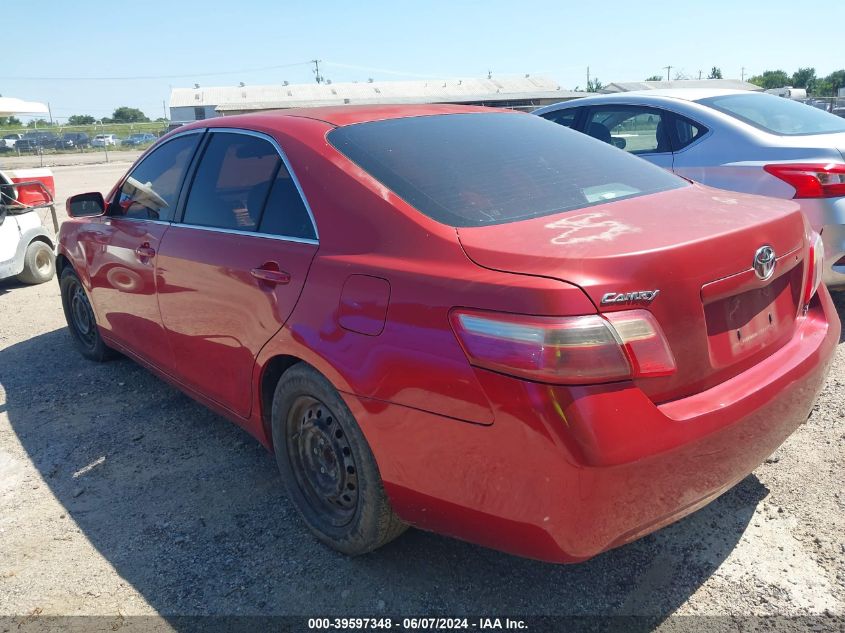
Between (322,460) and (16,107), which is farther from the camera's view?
(16,107)

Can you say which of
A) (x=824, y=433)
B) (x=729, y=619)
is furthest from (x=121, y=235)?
(x=824, y=433)

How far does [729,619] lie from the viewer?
2.27 metres

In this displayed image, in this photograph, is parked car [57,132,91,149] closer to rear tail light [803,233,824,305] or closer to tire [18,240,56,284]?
tire [18,240,56,284]

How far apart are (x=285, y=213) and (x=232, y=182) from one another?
A: 1.91 feet

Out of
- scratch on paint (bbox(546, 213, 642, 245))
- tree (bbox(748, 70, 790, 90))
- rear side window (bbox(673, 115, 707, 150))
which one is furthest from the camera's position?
tree (bbox(748, 70, 790, 90))

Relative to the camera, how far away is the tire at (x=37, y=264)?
301 inches

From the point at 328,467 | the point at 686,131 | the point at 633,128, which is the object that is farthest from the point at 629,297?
the point at 633,128

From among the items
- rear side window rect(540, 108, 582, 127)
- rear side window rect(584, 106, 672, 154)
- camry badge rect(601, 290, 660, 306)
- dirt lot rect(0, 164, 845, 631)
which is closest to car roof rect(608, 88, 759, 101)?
rear side window rect(584, 106, 672, 154)

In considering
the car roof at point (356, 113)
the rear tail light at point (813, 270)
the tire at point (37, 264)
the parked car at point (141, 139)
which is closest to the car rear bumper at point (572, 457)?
the rear tail light at point (813, 270)

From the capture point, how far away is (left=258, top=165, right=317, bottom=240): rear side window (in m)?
2.64

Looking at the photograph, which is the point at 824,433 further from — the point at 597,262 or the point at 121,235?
the point at 121,235

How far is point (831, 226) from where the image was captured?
450 centimetres

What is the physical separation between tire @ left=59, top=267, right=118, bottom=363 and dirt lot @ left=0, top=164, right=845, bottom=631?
3.88 ft

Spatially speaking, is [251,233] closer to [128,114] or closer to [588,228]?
[588,228]
